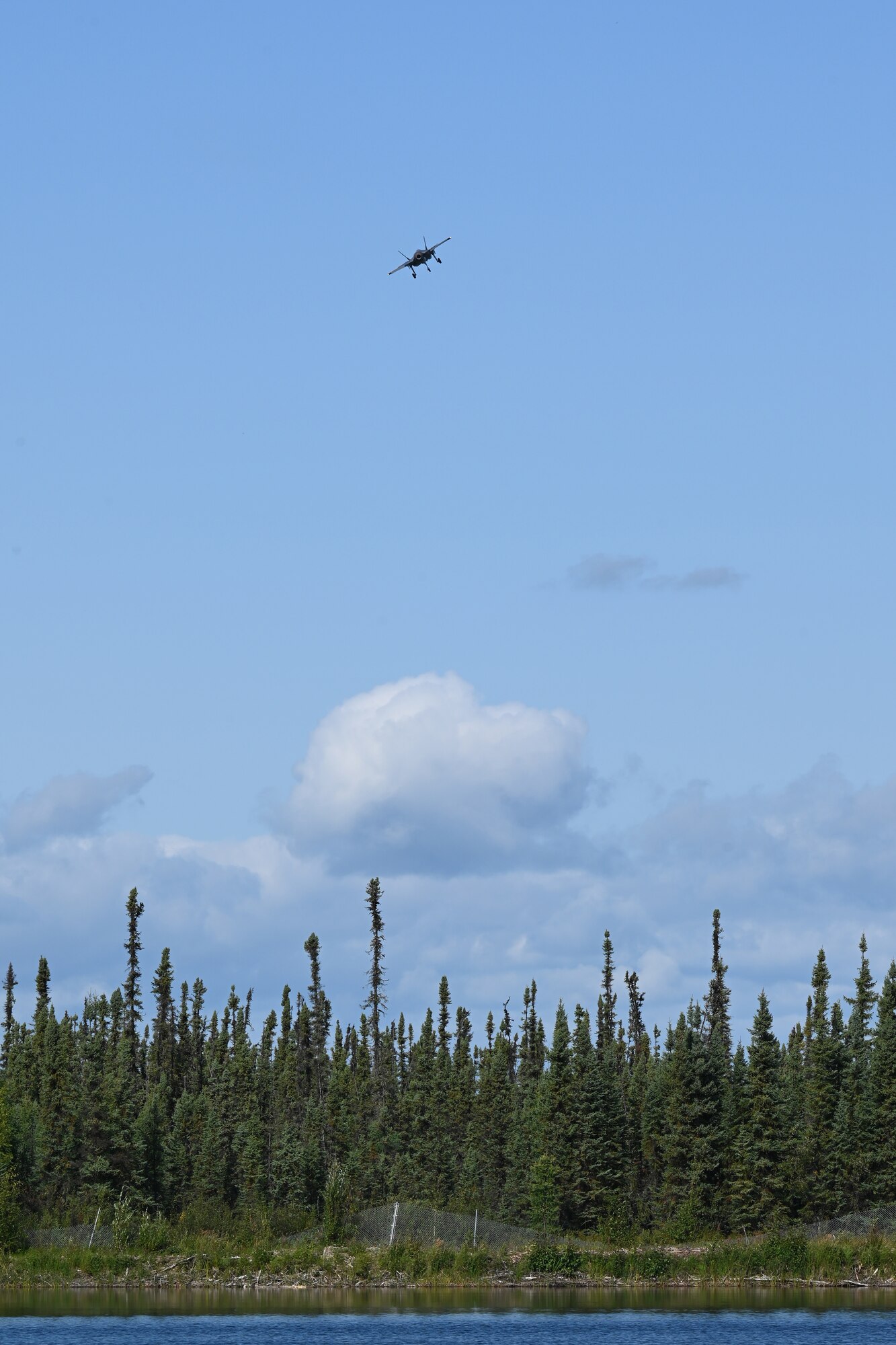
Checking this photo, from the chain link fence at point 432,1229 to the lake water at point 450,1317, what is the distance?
234 centimetres

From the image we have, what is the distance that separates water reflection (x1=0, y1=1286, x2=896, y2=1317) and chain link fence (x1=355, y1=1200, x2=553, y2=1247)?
221 cm

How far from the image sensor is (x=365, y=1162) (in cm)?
13688

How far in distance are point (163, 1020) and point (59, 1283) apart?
91975 millimetres

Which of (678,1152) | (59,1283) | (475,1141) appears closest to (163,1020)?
(475,1141)

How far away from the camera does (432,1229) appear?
78.0m

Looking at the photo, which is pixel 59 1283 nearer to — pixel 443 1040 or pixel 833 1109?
pixel 833 1109

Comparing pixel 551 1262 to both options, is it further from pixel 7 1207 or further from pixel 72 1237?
pixel 7 1207

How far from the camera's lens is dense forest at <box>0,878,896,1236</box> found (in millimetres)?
101125

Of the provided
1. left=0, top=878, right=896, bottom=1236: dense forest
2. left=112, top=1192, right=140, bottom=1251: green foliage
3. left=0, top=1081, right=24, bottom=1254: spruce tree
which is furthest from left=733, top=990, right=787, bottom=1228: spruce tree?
left=0, top=1081, right=24, bottom=1254: spruce tree

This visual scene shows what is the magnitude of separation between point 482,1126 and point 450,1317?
7420 cm

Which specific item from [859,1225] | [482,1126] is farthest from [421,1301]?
[482,1126]

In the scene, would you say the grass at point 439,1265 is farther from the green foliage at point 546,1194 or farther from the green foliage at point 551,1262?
the green foliage at point 546,1194

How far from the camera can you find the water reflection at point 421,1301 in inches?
2603

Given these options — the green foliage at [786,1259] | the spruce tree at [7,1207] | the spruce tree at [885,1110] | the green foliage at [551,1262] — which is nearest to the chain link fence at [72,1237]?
the spruce tree at [7,1207]
